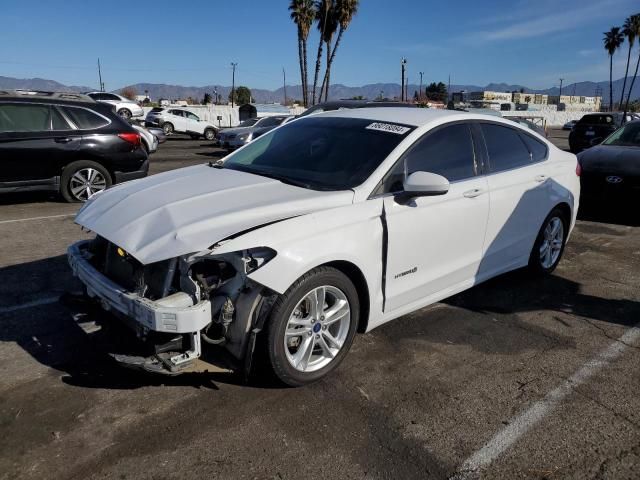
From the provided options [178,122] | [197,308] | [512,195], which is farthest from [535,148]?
[178,122]

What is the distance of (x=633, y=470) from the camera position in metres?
2.63

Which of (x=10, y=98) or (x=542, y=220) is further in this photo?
(x=10, y=98)

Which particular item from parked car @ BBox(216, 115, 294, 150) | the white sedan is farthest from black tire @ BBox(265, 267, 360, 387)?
parked car @ BBox(216, 115, 294, 150)

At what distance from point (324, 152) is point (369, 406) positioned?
1890 mm

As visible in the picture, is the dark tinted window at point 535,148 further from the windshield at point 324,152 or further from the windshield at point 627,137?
the windshield at point 627,137

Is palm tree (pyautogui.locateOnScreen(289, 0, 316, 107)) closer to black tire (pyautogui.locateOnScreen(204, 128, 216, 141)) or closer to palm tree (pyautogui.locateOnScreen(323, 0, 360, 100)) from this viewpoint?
palm tree (pyautogui.locateOnScreen(323, 0, 360, 100))

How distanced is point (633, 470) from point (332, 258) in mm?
1873

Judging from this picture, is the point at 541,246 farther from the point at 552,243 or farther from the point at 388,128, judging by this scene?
the point at 388,128

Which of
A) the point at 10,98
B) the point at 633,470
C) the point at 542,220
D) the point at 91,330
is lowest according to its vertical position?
the point at 633,470

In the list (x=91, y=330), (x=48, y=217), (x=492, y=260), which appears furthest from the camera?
(x=48, y=217)

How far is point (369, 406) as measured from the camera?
312 centimetres

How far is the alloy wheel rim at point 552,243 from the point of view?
5340mm

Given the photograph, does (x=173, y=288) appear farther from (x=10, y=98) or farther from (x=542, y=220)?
(x=10, y=98)

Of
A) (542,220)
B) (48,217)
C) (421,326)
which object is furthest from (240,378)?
(48,217)
